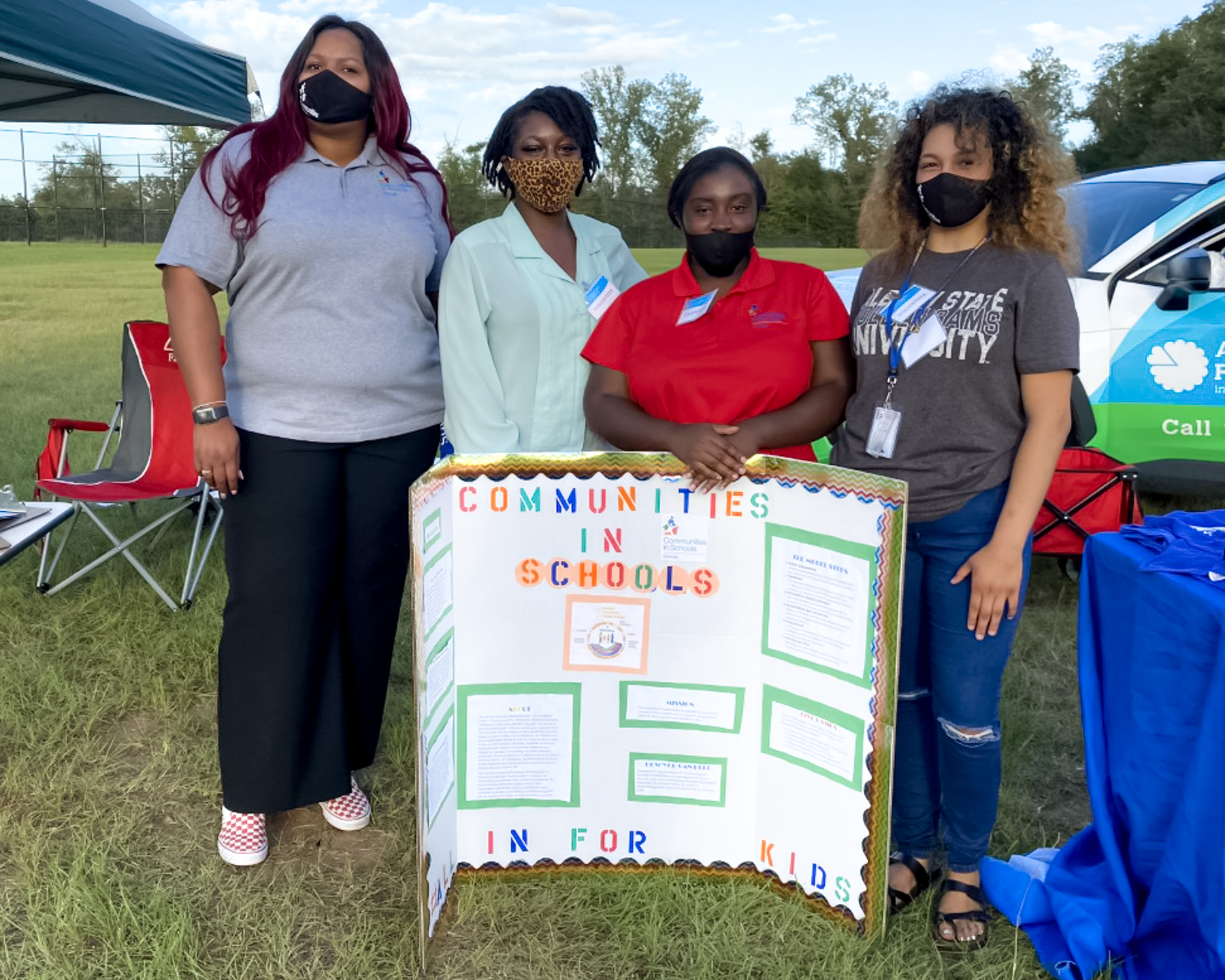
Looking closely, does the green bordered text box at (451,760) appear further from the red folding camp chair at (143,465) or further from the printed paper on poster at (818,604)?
the red folding camp chair at (143,465)

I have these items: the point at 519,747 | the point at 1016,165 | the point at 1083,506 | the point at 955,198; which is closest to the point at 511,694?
the point at 519,747

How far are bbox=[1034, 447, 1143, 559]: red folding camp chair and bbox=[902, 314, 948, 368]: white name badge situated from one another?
8.49 feet

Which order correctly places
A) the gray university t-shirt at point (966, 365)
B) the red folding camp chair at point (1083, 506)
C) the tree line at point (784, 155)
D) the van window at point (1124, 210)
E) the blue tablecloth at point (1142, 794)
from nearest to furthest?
1. the blue tablecloth at point (1142, 794)
2. the gray university t-shirt at point (966, 365)
3. the red folding camp chair at point (1083, 506)
4. the van window at point (1124, 210)
5. the tree line at point (784, 155)

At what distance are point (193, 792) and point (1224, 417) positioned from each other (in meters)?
4.63

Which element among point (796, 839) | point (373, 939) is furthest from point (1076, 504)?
point (373, 939)

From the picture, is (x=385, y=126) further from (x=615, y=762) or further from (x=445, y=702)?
(x=615, y=762)

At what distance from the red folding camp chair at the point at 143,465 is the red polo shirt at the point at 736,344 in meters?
2.88

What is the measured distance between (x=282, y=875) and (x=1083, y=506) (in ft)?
11.2

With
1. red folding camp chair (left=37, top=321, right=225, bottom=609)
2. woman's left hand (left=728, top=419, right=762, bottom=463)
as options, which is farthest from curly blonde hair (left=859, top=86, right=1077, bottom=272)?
red folding camp chair (left=37, top=321, right=225, bottom=609)

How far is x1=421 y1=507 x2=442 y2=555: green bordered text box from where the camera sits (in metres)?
2.16

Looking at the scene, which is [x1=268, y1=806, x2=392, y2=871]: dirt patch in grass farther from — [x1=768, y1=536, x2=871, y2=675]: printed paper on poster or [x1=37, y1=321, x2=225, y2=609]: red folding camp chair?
[x1=37, y1=321, x2=225, y2=609]: red folding camp chair

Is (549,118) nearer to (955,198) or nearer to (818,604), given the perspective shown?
(955,198)

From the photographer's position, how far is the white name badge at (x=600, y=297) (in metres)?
2.54

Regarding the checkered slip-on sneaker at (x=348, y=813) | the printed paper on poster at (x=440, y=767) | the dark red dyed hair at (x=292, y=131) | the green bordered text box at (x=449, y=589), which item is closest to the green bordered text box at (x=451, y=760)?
the printed paper on poster at (x=440, y=767)
